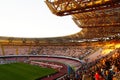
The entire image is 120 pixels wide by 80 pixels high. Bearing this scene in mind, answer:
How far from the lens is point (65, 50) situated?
6550cm

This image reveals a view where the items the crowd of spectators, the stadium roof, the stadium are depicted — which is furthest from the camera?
the stadium

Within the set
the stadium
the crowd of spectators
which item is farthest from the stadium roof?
the crowd of spectators

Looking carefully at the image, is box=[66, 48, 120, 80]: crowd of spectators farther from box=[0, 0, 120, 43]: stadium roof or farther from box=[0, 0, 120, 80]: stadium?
box=[0, 0, 120, 80]: stadium

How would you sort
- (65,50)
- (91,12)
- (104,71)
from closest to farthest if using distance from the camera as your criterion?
(104,71), (91,12), (65,50)

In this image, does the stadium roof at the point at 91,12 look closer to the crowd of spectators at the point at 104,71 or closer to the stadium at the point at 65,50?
the stadium at the point at 65,50

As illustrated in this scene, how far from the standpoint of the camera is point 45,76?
39.0 metres

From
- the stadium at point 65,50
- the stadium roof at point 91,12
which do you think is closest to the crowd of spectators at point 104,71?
the stadium roof at point 91,12

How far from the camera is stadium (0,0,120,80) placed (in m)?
30.2

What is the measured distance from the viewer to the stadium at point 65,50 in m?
30.2

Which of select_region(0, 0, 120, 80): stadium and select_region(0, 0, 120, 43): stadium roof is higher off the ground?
select_region(0, 0, 120, 43): stadium roof

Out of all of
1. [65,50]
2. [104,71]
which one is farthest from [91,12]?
[65,50]

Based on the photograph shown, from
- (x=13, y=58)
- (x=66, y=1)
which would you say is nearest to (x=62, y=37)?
(x=13, y=58)

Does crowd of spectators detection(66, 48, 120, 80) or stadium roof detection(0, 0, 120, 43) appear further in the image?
stadium roof detection(0, 0, 120, 43)

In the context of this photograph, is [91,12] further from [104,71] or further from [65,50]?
[65,50]
